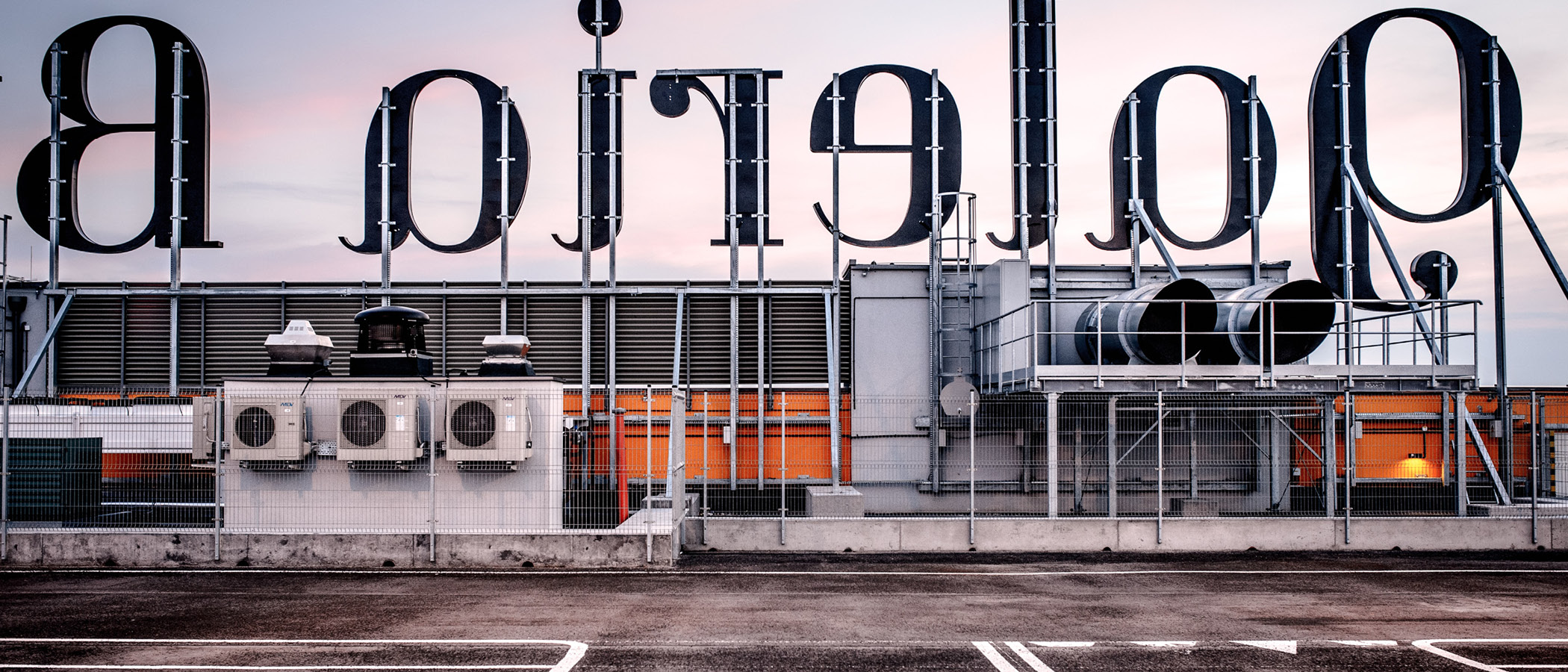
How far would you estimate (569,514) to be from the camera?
12867mm

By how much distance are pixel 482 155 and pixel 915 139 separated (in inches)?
336

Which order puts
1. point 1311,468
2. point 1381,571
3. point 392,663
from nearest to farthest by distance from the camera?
point 392,663 → point 1381,571 → point 1311,468

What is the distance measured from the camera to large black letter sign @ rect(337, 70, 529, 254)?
20.3m

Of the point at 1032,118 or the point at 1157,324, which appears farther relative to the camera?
the point at 1032,118

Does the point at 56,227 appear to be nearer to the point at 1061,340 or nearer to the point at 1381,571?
the point at 1061,340

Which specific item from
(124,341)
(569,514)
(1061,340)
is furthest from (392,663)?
(124,341)

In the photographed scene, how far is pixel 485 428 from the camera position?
12.7 metres

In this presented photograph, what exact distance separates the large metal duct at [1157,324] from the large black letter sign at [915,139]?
4.59 metres

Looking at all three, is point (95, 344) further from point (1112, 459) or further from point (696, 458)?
point (1112, 459)

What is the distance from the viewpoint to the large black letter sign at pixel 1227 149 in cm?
2067

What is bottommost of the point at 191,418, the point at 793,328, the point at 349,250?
the point at 191,418

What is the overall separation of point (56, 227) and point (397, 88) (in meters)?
7.01

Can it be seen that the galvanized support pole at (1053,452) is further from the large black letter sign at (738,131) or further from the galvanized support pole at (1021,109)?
the large black letter sign at (738,131)

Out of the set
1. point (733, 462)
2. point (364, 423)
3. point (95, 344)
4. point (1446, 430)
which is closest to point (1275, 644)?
point (1446, 430)
